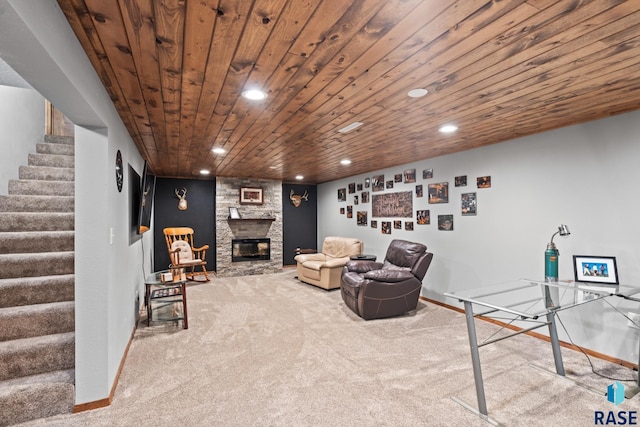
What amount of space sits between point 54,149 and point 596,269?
612 cm

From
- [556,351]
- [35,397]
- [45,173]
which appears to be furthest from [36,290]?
[556,351]

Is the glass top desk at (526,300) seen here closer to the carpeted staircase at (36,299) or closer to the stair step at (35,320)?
the carpeted staircase at (36,299)

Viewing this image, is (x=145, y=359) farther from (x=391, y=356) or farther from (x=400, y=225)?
(x=400, y=225)

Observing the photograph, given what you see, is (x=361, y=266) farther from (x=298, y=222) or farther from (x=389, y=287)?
(x=298, y=222)

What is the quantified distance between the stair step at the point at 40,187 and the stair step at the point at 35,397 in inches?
81.7

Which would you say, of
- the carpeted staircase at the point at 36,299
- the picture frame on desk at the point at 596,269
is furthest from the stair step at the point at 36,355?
the picture frame on desk at the point at 596,269

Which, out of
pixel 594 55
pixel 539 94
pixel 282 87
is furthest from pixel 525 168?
pixel 282 87

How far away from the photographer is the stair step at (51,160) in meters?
3.62

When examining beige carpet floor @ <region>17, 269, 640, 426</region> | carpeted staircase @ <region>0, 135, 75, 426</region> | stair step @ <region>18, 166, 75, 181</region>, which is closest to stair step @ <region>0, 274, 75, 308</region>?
carpeted staircase @ <region>0, 135, 75, 426</region>

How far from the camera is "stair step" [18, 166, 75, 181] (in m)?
3.45

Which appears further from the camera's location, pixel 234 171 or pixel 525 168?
pixel 234 171

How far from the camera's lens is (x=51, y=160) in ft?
12.2

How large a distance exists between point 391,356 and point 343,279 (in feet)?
5.62

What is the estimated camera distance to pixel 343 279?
4562 mm
